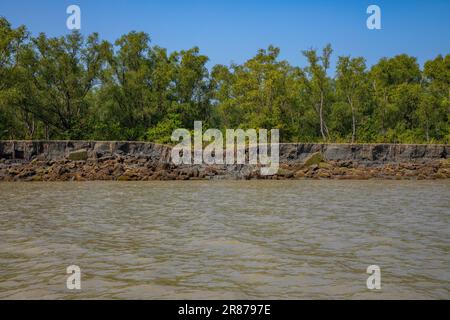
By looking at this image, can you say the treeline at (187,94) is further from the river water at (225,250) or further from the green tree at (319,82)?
the river water at (225,250)

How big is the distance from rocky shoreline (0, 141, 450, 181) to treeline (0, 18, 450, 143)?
728 cm

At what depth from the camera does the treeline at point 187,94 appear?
1730 inches

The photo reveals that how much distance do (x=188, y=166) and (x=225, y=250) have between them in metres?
24.3

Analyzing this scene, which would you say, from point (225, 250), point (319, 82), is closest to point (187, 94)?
point (319, 82)

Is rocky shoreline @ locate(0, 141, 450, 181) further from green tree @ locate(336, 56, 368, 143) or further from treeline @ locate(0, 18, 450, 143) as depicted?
green tree @ locate(336, 56, 368, 143)

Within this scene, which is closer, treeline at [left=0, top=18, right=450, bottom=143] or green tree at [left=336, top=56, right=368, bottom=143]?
treeline at [left=0, top=18, right=450, bottom=143]

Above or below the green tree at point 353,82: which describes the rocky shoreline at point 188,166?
below

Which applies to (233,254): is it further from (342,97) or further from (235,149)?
(342,97)

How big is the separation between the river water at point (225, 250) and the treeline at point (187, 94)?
29.6 meters

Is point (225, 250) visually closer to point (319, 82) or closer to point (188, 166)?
point (188, 166)

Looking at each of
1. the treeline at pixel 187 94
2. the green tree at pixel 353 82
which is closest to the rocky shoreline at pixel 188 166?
the treeline at pixel 187 94

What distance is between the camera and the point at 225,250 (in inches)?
336

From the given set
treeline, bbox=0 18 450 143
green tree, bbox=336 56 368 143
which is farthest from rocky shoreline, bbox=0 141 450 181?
green tree, bbox=336 56 368 143

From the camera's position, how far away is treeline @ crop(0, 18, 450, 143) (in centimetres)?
4394
